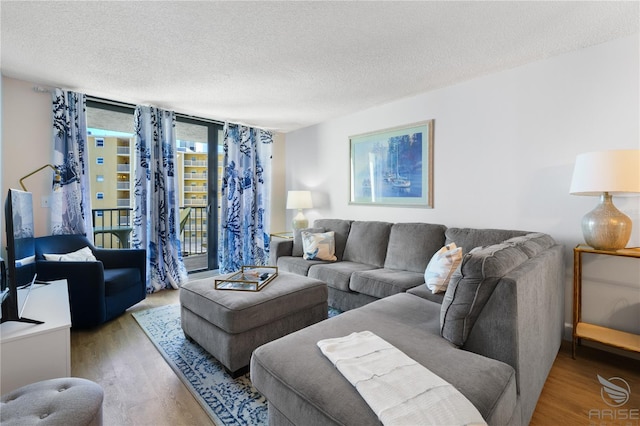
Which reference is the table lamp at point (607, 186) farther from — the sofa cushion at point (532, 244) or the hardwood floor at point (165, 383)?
the hardwood floor at point (165, 383)

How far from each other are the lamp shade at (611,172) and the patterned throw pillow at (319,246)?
229 cm

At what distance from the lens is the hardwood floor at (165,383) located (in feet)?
5.21

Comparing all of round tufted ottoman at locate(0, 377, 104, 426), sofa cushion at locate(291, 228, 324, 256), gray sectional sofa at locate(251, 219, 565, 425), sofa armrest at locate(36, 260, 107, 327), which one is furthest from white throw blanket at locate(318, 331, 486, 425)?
sofa cushion at locate(291, 228, 324, 256)

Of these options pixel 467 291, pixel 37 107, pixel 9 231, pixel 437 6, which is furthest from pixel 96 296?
pixel 437 6

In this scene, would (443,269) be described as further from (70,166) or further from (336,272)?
(70,166)

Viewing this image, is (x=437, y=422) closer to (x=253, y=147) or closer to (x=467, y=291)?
(x=467, y=291)

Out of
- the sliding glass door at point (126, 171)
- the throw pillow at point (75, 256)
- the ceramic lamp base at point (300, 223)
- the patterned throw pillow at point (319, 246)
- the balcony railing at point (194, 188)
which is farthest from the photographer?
the balcony railing at point (194, 188)

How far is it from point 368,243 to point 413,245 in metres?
0.55

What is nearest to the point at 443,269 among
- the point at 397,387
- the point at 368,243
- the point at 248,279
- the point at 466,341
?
the point at 466,341

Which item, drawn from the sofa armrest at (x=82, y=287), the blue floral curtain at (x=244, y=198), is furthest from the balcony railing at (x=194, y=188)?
the sofa armrest at (x=82, y=287)

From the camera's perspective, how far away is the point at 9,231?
56.5 inches

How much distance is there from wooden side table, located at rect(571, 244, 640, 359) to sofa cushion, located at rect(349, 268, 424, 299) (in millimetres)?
1090

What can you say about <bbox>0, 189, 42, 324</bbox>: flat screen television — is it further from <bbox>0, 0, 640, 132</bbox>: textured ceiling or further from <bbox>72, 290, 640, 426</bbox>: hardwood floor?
<bbox>0, 0, 640, 132</bbox>: textured ceiling

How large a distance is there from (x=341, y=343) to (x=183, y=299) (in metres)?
1.53
